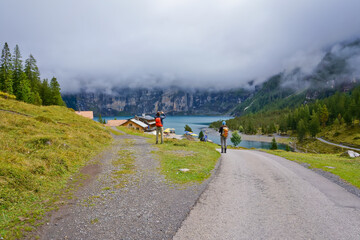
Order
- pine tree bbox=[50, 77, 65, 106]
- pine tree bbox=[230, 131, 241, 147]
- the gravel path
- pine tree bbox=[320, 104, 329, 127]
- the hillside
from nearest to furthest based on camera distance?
the gravel path, the hillside, pine tree bbox=[50, 77, 65, 106], pine tree bbox=[230, 131, 241, 147], pine tree bbox=[320, 104, 329, 127]

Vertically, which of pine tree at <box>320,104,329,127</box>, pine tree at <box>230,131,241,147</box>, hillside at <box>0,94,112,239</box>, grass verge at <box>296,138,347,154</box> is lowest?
grass verge at <box>296,138,347,154</box>

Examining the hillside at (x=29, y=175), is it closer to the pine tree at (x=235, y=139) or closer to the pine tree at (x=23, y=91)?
the pine tree at (x=23, y=91)

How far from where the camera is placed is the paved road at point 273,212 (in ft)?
18.3

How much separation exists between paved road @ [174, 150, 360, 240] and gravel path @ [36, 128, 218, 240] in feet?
1.95

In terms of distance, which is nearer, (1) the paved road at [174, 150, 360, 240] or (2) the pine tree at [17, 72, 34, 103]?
(1) the paved road at [174, 150, 360, 240]

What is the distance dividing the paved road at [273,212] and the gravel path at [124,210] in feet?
1.95

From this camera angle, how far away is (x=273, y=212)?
692cm

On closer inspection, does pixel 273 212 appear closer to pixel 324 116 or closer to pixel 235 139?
pixel 235 139

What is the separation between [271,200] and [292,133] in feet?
593

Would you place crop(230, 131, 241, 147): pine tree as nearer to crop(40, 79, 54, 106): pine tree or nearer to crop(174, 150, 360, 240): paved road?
crop(40, 79, 54, 106): pine tree

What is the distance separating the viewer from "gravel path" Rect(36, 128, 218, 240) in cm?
527

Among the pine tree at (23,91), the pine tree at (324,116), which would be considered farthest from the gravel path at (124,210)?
the pine tree at (324,116)

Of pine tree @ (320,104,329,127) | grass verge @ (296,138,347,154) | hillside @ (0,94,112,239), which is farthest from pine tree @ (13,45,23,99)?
pine tree @ (320,104,329,127)

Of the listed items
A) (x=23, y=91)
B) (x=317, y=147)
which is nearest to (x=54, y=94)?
(x=23, y=91)
